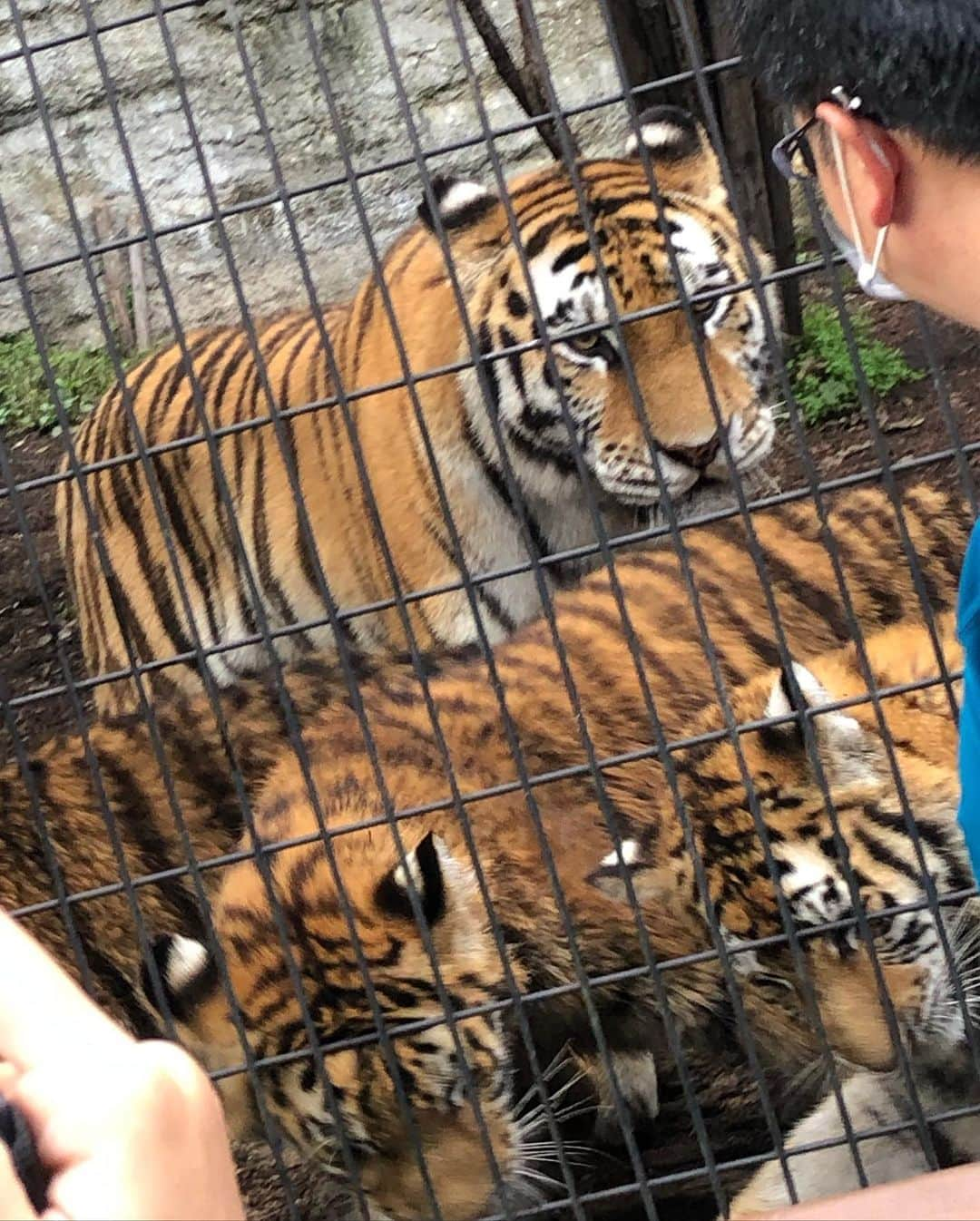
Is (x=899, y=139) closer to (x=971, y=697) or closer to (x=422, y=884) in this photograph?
(x=971, y=697)

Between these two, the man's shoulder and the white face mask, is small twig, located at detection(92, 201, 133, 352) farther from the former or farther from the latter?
the man's shoulder

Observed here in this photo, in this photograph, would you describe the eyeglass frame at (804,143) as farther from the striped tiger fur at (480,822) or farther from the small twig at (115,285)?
the small twig at (115,285)

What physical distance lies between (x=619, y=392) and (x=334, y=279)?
3.75 meters

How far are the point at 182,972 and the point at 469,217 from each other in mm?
2003

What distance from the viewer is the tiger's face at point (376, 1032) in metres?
2.71

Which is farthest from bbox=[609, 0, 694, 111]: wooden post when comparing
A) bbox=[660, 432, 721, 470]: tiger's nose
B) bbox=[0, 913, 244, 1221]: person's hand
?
bbox=[0, 913, 244, 1221]: person's hand

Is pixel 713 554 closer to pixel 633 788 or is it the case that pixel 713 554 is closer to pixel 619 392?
pixel 619 392

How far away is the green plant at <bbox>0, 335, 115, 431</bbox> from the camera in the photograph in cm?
657

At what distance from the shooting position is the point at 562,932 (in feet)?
10.2

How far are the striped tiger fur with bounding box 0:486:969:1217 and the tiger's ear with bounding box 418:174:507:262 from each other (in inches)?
35.4

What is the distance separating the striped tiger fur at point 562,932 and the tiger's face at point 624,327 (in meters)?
0.85

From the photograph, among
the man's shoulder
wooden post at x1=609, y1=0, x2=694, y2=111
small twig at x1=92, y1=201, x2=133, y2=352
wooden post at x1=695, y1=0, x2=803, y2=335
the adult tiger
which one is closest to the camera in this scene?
the man's shoulder

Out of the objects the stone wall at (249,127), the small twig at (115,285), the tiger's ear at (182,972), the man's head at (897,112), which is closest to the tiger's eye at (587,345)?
the tiger's ear at (182,972)

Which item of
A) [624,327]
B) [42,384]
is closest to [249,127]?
[42,384]
